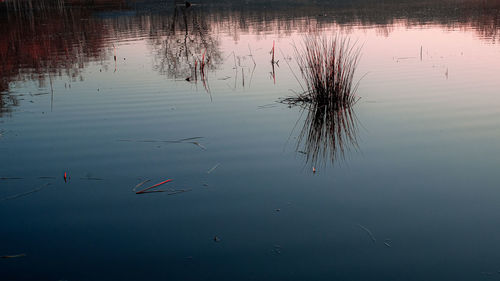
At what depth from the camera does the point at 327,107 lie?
7.72m

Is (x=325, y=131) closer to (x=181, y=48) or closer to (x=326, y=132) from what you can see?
(x=326, y=132)

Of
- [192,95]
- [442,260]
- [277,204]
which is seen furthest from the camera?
[192,95]

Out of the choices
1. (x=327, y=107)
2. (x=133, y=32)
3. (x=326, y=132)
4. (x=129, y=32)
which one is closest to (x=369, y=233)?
(x=326, y=132)

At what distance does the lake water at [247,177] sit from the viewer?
136 inches

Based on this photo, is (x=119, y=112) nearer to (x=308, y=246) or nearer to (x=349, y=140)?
(x=349, y=140)

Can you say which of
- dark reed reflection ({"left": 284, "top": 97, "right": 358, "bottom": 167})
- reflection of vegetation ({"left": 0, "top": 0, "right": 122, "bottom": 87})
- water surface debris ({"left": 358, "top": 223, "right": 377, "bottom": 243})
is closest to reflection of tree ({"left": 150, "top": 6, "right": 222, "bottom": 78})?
reflection of vegetation ({"left": 0, "top": 0, "right": 122, "bottom": 87})

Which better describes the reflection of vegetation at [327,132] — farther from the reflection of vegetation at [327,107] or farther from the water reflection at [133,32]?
the water reflection at [133,32]

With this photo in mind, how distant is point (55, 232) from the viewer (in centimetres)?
394

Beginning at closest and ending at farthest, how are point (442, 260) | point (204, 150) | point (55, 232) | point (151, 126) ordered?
point (442, 260)
point (55, 232)
point (204, 150)
point (151, 126)

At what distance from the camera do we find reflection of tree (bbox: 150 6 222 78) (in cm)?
1243

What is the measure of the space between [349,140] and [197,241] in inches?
122

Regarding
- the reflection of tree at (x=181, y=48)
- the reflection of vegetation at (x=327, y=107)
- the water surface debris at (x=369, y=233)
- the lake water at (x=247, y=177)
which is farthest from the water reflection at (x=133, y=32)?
the water surface debris at (x=369, y=233)

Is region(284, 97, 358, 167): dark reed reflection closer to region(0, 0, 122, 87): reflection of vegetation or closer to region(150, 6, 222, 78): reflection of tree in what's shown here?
region(150, 6, 222, 78): reflection of tree

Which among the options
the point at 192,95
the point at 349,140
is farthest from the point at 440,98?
the point at 192,95
